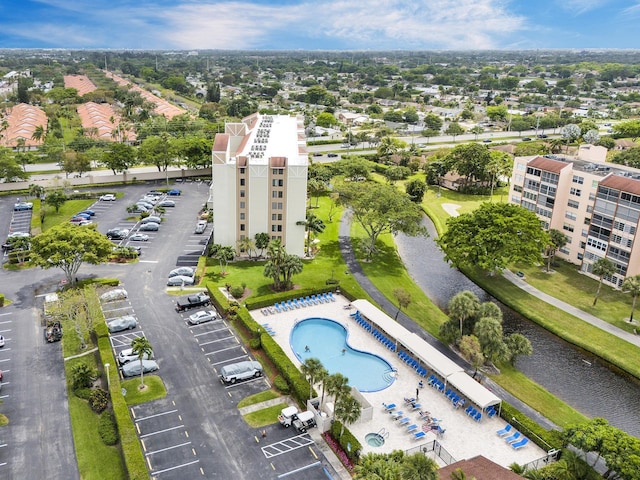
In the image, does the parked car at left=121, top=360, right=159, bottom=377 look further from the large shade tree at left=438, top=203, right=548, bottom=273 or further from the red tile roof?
the red tile roof

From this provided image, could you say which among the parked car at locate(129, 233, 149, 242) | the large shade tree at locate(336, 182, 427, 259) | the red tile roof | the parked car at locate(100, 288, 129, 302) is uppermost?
the red tile roof

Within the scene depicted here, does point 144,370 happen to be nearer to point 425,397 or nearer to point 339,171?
point 425,397

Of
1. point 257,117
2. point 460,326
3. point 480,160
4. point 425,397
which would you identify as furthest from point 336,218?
point 425,397

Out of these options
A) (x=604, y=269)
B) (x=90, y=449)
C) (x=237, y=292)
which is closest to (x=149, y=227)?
(x=237, y=292)

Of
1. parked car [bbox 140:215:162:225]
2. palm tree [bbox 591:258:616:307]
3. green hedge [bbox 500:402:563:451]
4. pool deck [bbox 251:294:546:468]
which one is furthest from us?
parked car [bbox 140:215:162:225]

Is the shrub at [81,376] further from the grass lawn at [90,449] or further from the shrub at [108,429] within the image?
the shrub at [108,429]

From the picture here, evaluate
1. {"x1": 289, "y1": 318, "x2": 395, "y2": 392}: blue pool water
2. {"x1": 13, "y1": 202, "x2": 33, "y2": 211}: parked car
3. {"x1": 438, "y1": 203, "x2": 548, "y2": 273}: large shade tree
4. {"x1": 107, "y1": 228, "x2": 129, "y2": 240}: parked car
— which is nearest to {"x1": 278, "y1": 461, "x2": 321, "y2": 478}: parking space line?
{"x1": 289, "y1": 318, "x2": 395, "y2": 392}: blue pool water

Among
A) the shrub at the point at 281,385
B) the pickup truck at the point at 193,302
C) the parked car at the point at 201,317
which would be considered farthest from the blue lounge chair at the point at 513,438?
the pickup truck at the point at 193,302
